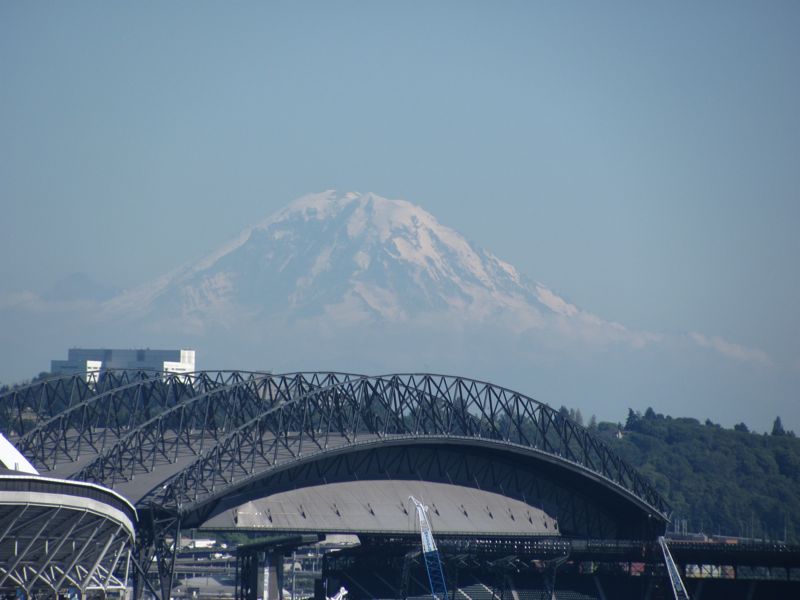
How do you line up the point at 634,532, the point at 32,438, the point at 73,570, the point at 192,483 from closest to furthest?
the point at 73,570, the point at 192,483, the point at 32,438, the point at 634,532

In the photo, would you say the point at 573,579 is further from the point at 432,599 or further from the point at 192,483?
the point at 192,483

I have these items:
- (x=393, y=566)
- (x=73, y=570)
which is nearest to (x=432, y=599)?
(x=393, y=566)

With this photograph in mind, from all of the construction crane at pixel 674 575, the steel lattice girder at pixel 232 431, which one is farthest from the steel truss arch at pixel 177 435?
A: the construction crane at pixel 674 575

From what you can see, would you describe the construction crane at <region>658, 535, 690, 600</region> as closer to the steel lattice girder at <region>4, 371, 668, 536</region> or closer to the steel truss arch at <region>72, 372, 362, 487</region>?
the steel lattice girder at <region>4, 371, 668, 536</region>

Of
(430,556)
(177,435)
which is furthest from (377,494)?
(177,435)

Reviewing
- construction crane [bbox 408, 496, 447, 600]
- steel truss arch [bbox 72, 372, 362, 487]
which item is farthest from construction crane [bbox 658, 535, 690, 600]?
steel truss arch [bbox 72, 372, 362, 487]

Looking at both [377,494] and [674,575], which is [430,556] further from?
[674,575]
